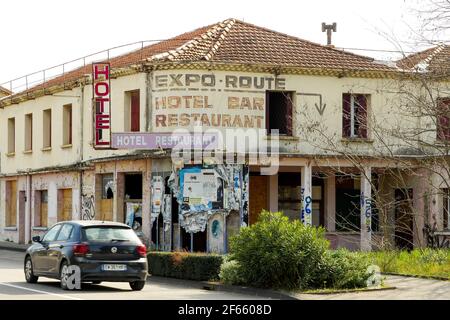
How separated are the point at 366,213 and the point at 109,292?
55.4 ft

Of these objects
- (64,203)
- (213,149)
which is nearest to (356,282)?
(213,149)

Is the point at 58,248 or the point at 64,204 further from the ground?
the point at 64,204

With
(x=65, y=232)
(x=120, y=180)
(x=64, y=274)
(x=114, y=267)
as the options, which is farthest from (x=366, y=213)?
(x=64, y=274)

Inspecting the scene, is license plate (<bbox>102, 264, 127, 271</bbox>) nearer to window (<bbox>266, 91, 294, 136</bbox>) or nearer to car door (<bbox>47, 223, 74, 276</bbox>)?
car door (<bbox>47, 223, 74, 276</bbox>)

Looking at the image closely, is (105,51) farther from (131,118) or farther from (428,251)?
(428,251)

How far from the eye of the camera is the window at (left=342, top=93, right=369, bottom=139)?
36938 millimetres

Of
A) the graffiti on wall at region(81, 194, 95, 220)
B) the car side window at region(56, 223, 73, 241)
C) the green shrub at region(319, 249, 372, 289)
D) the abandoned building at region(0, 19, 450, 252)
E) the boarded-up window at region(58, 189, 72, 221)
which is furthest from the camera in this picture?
the boarded-up window at region(58, 189, 72, 221)

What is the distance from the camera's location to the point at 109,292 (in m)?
21.3

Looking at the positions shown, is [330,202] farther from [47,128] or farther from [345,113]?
[47,128]

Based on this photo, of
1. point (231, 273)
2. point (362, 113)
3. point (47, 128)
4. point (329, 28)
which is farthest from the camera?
point (47, 128)

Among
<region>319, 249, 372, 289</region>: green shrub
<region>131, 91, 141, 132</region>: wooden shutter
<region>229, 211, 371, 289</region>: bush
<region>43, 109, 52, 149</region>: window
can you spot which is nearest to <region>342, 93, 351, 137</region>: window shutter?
<region>131, 91, 141, 132</region>: wooden shutter

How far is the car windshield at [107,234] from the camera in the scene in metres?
21.6

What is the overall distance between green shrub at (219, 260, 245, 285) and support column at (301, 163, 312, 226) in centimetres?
1254

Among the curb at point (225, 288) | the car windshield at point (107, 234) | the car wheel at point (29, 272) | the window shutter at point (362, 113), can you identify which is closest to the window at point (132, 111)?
the window shutter at point (362, 113)
